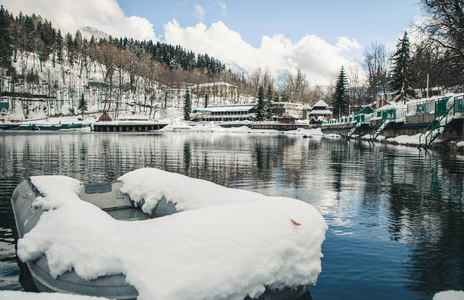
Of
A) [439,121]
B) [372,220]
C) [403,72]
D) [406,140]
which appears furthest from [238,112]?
[372,220]

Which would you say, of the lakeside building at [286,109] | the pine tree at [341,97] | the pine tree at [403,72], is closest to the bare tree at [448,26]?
the pine tree at [403,72]

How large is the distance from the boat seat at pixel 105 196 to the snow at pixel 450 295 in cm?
497

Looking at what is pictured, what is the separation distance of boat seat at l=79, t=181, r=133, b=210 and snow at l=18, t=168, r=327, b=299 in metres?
2.25

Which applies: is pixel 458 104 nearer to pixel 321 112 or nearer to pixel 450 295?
pixel 450 295

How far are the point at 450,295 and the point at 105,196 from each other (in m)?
5.60

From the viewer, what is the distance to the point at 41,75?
362 feet

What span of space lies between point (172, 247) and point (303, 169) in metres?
13.3

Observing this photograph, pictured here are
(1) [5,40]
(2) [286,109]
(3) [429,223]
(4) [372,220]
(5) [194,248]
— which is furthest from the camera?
(2) [286,109]

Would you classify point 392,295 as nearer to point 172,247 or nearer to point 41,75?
point 172,247

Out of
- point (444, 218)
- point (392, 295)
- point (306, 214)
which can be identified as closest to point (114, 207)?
point (306, 214)

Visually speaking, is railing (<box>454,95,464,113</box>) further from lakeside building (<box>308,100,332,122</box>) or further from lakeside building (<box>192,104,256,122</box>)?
lakeside building (<box>192,104,256,122</box>)

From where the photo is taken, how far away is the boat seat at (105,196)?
6046 millimetres

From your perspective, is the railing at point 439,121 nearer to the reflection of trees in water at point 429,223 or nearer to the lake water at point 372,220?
the lake water at point 372,220

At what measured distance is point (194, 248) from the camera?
293 cm
